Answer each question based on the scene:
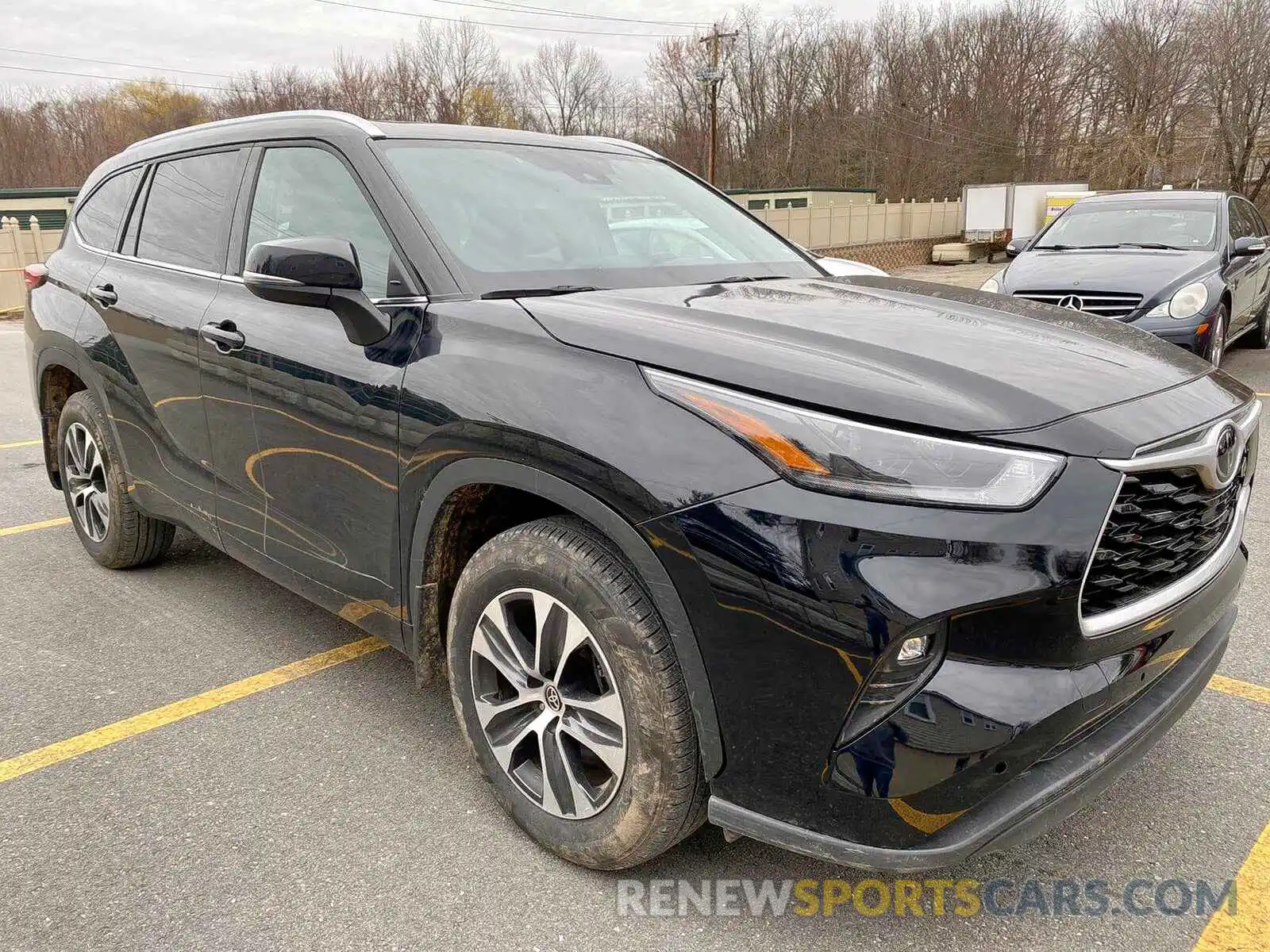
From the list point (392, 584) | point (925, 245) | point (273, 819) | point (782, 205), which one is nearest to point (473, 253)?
point (392, 584)

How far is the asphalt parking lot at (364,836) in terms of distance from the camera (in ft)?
6.71

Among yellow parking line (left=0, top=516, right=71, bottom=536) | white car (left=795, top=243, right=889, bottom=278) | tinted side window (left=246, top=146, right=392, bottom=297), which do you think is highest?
tinted side window (left=246, top=146, right=392, bottom=297)

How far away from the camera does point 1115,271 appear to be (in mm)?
7344

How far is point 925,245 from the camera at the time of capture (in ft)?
148

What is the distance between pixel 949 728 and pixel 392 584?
1.54 meters

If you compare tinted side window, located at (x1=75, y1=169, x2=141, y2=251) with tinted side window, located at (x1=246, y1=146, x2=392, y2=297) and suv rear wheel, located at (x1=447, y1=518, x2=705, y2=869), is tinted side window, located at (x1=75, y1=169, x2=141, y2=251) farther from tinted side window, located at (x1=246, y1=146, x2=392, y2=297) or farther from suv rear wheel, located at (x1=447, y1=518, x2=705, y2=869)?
suv rear wheel, located at (x1=447, y1=518, x2=705, y2=869)

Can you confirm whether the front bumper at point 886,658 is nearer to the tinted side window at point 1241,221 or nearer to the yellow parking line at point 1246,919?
the yellow parking line at point 1246,919

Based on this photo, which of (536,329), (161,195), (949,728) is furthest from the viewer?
(161,195)

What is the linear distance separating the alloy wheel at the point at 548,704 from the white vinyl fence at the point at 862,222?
3388cm

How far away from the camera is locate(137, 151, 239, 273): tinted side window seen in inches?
128

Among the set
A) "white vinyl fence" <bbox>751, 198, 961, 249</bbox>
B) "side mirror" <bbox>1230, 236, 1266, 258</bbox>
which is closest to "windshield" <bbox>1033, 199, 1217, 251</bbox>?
"side mirror" <bbox>1230, 236, 1266, 258</bbox>

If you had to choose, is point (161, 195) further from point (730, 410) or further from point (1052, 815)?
point (1052, 815)

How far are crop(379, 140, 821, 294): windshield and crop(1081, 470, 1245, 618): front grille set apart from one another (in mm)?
1428

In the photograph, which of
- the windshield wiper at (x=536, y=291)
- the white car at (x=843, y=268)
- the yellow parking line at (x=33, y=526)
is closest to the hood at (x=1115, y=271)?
the white car at (x=843, y=268)
